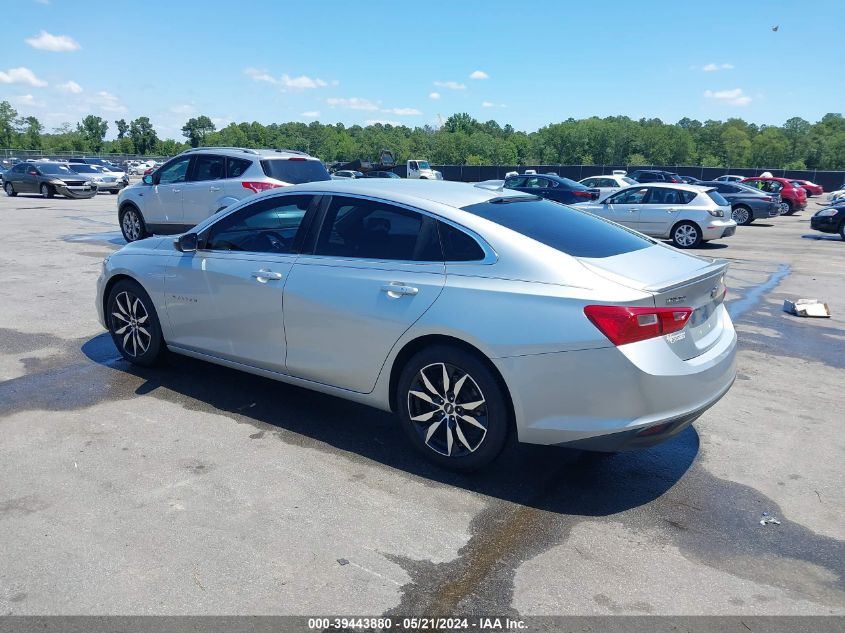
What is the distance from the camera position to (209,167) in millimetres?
11484

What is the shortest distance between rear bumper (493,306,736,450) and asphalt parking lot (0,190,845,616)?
12cm

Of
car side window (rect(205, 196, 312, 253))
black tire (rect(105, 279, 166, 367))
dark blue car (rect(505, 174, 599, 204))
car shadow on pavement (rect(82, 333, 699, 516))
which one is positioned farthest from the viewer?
dark blue car (rect(505, 174, 599, 204))

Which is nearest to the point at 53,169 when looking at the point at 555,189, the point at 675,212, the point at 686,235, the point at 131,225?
the point at 131,225

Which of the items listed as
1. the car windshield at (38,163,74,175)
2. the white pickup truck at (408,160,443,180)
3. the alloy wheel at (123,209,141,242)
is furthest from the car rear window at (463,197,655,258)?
the white pickup truck at (408,160,443,180)

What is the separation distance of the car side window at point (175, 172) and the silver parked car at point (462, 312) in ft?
23.4

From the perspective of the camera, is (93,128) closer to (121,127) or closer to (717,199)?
(121,127)

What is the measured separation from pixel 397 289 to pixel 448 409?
770 mm

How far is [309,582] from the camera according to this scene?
299 cm

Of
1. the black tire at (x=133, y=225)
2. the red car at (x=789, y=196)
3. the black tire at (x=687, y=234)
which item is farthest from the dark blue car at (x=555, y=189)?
the red car at (x=789, y=196)

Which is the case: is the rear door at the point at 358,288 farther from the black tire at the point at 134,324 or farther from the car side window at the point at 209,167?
the car side window at the point at 209,167

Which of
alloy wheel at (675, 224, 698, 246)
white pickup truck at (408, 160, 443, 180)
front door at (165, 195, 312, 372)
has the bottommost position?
alloy wheel at (675, 224, 698, 246)

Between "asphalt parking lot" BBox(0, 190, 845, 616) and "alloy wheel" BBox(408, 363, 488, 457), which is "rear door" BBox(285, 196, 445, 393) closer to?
"alloy wheel" BBox(408, 363, 488, 457)

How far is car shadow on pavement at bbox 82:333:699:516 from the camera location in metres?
3.90

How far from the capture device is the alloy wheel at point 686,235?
1667 cm
